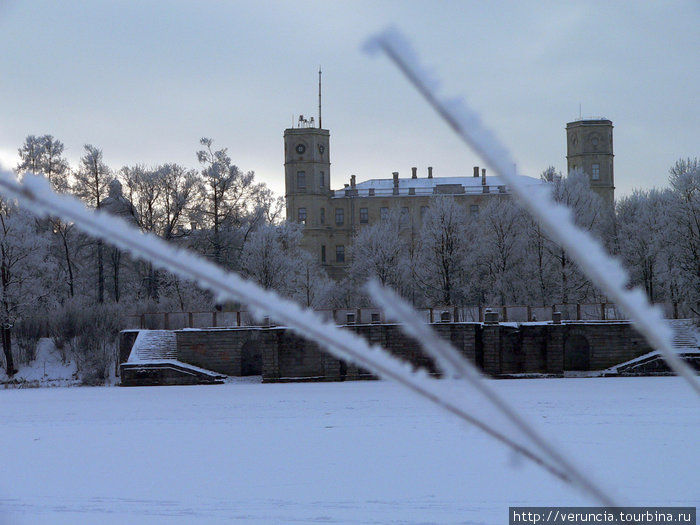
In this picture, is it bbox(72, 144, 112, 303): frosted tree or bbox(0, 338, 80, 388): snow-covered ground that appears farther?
bbox(72, 144, 112, 303): frosted tree

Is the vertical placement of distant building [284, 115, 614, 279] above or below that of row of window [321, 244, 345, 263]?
above

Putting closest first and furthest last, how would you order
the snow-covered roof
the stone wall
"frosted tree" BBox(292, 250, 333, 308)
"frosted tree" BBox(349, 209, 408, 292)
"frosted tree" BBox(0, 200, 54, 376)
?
the stone wall, "frosted tree" BBox(0, 200, 54, 376), "frosted tree" BBox(292, 250, 333, 308), "frosted tree" BBox(349, 209, 408, 292), the snow-covered roof

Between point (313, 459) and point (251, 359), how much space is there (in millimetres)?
18066

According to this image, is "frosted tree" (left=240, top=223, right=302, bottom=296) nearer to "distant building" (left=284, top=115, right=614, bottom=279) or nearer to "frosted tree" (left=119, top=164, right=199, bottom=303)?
"frosted tree" (left=119, top=164, right=199, bottom=303)

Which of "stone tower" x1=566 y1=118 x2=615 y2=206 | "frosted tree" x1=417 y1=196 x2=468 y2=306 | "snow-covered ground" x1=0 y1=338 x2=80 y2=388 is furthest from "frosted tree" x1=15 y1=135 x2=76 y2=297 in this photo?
"stone tower" x1=566 y1=118 x2=615 y2=206

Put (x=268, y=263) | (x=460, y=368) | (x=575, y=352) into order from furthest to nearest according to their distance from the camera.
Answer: (x=268, y=263) < (x=575, y=352) < (x=460, y=368)

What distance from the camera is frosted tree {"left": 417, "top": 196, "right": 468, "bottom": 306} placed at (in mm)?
39000

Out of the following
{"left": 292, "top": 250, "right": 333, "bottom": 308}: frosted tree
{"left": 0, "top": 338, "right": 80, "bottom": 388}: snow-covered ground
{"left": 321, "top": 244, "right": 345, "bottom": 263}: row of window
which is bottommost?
{"left": 0, "top": 338, "right": 80, "bottom": 388}: snow-covered ground

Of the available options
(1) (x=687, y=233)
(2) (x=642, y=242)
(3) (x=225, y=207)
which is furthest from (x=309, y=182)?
(1) (x=687, y=233)

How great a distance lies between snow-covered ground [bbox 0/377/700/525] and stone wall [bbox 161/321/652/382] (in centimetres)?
718

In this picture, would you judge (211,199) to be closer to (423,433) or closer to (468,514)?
(423,433)

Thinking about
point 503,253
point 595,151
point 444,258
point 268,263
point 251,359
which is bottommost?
point 251,359

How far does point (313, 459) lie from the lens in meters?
12.3

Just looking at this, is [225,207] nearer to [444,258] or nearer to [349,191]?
[444,258]
